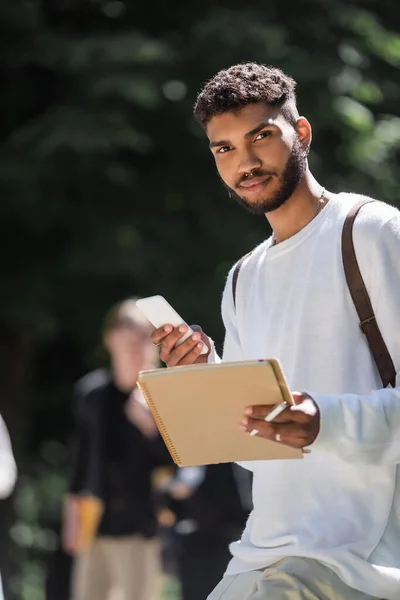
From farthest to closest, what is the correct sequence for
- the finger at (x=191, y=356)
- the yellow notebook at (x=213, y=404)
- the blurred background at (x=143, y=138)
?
the blurred background at (x=143, y=138) < the finger at (x=191, y=356) < the yellow notebook at (x=213, y=404)

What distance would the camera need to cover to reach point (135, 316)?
7902mm

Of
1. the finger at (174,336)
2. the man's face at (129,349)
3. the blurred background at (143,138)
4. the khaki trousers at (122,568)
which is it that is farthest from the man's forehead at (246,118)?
the blurred background at (143,138)

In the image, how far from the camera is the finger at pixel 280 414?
303 cm

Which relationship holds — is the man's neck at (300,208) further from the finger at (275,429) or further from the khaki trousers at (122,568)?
the khaki trousers at (122,568)

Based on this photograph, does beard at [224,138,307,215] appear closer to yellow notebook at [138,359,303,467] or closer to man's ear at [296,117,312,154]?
man's ear at [296,117,312,154]

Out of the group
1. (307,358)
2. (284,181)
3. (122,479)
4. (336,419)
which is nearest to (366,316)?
(307,358)

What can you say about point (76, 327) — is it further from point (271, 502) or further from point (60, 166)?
point (271, 502)

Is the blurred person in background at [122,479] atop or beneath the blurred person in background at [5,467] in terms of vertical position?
beneath

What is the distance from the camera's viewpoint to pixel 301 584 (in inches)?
130

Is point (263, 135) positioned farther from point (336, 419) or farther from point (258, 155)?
point (336, 419)

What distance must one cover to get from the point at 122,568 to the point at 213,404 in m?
5.03

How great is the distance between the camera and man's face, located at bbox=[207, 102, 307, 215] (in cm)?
357

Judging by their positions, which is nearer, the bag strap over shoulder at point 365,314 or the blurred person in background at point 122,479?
the bag strap over shoulder at point 365,314

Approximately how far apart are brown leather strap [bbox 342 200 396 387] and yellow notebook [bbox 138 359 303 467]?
35 centimetres
